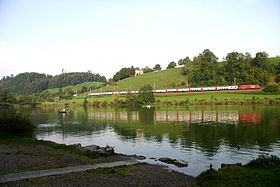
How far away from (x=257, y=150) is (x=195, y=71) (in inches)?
5032

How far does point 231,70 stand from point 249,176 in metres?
130

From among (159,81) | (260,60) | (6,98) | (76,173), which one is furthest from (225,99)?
(6,98)

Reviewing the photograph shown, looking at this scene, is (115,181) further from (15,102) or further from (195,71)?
(15,102)

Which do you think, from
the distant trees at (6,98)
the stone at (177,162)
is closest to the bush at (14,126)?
the stone at (177,162)

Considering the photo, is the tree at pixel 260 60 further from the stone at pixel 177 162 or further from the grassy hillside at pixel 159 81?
the stone at pixel 177 162

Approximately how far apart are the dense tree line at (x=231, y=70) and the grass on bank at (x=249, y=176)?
111029 mm

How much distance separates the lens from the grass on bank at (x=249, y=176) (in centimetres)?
1082

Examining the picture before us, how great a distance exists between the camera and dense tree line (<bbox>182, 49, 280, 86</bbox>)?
11921 centimetres

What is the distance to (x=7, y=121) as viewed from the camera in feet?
91.0

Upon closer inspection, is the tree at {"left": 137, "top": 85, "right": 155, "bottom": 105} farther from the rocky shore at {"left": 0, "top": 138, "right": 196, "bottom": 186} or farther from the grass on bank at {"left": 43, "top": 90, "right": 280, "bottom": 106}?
the rocky shore at {"left": 0, "top": 138, "right": 196, "bottom": 186}

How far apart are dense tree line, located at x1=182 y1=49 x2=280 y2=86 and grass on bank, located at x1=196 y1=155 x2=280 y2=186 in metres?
111

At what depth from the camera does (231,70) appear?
434 ft

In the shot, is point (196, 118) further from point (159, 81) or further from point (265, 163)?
point (159, 81)

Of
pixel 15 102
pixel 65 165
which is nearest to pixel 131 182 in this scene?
pixel 65 165
